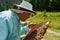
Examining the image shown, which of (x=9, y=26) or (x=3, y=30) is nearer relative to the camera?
(x=3, y=30)

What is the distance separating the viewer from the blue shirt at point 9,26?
3146 mm

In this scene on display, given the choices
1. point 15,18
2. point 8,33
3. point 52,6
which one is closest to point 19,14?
point 15,18

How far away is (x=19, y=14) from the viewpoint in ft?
11.5

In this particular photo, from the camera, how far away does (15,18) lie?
3424 millimetres

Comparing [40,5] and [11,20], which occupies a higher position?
[11,20]

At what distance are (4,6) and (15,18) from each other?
1101mm

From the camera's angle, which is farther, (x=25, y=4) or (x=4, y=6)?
(x=4, y=6)

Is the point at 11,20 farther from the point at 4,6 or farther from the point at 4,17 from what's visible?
the point at 4,6

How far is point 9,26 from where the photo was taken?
10.7 feet

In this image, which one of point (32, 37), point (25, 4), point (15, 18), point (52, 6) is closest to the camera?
point (15, 18)

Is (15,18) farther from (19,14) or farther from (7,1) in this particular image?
(7,1)

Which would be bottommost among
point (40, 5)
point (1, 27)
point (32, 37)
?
point (40, 5)

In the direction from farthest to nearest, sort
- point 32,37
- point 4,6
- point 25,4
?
point 4,6, point 25,4, point 32,37

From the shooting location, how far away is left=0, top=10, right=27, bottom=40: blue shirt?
3.15 m
